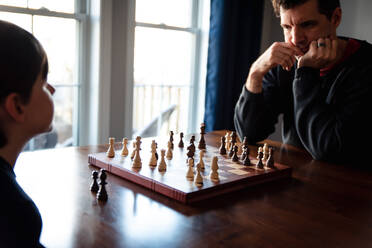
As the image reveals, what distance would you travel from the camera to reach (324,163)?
5.46ft

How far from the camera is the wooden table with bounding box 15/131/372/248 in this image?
87cm

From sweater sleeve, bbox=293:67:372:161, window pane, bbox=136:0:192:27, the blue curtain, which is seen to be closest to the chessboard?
sweater sleeve, bbox=293:67:372:161

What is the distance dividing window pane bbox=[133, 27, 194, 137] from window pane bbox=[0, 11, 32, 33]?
2.98 ft

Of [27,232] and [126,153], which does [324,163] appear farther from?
[27,232]

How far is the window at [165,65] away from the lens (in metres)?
3.29

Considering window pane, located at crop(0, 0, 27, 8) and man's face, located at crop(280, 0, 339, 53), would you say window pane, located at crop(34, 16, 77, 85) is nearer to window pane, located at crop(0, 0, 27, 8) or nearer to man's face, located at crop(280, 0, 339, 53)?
window pane, located at crop(0, 0, 27, 8)

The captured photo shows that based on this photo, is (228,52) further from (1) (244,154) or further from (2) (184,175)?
(2) (184,175)

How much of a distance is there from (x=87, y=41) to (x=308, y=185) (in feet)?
6.82

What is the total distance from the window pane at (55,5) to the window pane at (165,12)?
23.4 inches

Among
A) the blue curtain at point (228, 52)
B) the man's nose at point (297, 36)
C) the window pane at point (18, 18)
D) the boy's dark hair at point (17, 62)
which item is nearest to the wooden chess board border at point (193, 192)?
the boy's dark hair at point (17, 62)

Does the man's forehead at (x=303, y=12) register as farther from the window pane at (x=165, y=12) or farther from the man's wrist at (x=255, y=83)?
the window pane at (x=165, y=12)

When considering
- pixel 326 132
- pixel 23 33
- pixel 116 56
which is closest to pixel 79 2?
pixel 116 56

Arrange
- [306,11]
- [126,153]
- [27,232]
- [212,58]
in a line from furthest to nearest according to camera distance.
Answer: [212,58] < [306,11] < [126,153] < [27,232]

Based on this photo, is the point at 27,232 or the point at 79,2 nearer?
the point at 27,232
